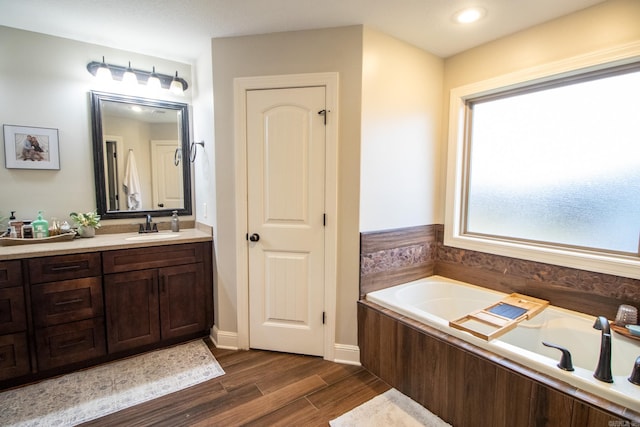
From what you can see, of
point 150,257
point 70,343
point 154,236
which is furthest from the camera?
point 154,236

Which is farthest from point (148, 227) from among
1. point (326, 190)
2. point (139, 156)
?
point (326, 190)

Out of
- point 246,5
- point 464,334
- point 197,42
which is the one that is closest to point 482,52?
point 246,5

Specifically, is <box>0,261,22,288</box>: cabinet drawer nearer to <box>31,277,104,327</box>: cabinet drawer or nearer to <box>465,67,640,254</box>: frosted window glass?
<box>31,277,104,327</box>: cabinet drawer

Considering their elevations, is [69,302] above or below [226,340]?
above

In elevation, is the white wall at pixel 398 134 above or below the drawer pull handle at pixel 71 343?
above

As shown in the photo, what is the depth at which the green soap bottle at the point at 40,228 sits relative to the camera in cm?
220

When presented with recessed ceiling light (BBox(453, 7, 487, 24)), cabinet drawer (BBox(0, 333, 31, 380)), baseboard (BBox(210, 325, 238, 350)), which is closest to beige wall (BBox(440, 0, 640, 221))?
recessed ceiling light (BBox(453, 7, 487, 24))

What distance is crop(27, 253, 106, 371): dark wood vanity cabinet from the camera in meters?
1.96

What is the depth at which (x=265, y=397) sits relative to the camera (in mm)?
1886

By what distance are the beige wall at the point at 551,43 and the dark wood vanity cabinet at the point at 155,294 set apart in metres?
2.59

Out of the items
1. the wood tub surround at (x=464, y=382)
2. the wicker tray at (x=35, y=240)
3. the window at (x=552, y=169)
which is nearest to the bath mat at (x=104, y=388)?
the wicker tray at (x=35, y=240)

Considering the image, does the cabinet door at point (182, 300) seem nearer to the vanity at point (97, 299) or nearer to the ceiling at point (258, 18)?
the vanity at point (97, 299)

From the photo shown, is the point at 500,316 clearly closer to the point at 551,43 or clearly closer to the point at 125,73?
the point at 551,43

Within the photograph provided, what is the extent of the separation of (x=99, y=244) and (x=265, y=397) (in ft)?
5.28
